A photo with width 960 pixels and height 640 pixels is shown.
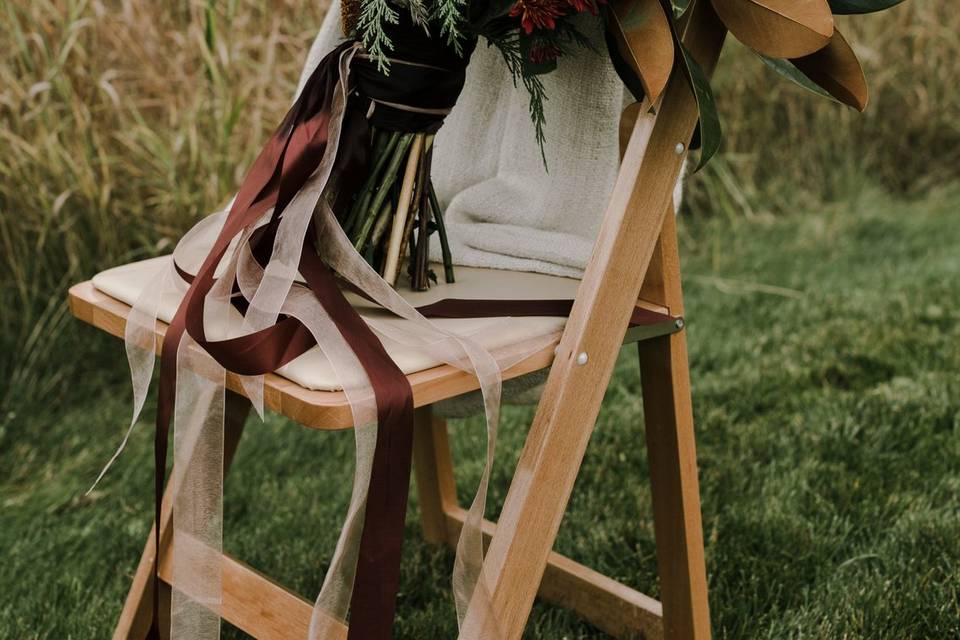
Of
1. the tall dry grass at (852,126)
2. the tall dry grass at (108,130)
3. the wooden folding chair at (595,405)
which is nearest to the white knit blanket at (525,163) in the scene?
the wooden folding chair at (595,405)

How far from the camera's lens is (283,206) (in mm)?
1383

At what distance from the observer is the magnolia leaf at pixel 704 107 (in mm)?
1271

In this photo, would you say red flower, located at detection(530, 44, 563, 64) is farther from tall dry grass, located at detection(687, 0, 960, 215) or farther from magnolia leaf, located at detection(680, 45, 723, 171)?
tall dry grass, located at detection(687, 0, 960, 215)

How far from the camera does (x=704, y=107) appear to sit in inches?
50.5

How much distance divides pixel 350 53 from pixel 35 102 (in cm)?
185

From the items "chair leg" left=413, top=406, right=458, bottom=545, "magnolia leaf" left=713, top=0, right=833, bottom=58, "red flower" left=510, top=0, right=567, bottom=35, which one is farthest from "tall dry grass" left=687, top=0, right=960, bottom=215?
"red flower" left=510, top=0, right=567, bottom=35

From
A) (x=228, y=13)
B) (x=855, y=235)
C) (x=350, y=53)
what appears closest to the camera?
(x=350, y=53)

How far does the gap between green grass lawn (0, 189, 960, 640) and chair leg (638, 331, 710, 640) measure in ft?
0.81

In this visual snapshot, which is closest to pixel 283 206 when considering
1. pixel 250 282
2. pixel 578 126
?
pixel 250 282

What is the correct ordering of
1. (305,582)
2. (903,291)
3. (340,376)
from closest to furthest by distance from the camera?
1. (340,376)
2. (305,582)
3. (903,291)

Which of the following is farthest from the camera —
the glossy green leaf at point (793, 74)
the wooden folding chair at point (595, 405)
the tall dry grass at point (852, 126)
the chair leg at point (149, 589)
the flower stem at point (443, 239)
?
the tall dry grass at point (852, 126)

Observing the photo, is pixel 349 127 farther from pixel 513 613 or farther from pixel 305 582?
pixel 305 582

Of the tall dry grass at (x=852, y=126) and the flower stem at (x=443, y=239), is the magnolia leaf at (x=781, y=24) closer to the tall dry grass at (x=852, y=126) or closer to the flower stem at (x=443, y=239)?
the flower stem at (x=443, y=239)

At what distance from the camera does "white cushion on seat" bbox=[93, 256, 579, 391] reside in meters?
1.22
